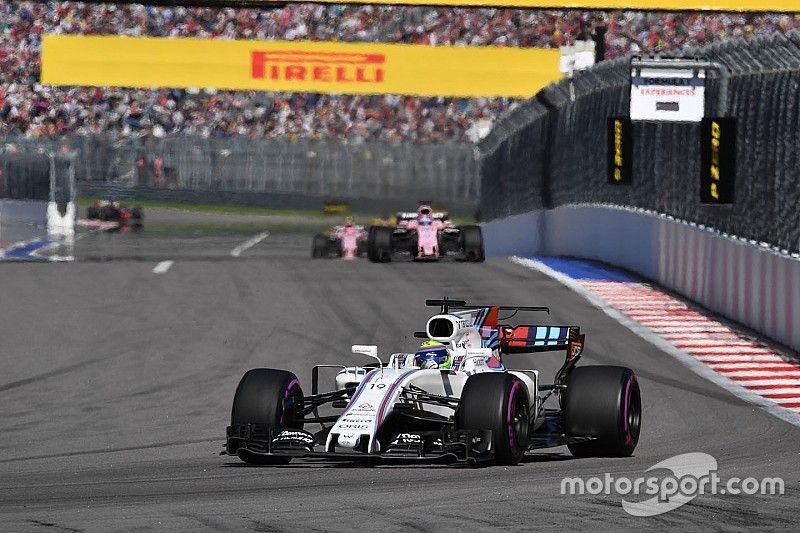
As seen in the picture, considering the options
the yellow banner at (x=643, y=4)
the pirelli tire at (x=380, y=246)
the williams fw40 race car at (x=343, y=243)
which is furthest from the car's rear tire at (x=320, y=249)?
the yellow banner at (x=643, y=4)

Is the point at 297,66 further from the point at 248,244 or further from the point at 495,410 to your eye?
the point at 495,410

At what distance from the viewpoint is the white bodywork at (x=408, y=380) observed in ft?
27.5

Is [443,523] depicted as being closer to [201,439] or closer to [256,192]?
[201,439]

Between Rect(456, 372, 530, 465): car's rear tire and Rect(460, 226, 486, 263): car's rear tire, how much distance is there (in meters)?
15.0

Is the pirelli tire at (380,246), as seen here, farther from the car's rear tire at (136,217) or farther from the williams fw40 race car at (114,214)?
the car's rear tire at (136,217)

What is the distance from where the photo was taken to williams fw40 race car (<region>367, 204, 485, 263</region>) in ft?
77.7

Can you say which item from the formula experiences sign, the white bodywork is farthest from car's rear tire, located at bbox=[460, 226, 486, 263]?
the white bodywork

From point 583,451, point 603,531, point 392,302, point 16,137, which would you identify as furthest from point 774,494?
point 16,137

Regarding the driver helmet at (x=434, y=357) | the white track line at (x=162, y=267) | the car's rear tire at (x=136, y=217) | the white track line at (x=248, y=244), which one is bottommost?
the white track line at (x=248, y=244)

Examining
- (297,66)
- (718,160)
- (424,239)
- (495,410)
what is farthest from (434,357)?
(297,66)

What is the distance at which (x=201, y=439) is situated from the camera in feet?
34.9

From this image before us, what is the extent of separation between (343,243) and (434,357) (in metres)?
17.6

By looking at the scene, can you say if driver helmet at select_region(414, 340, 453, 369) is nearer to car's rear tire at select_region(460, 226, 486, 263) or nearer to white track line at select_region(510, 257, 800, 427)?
white track line at select_region(510, 257, 800, 427)

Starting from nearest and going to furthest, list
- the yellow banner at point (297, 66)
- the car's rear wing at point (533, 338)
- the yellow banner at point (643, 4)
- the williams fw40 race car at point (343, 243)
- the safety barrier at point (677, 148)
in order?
the car's rear wing at point (533, 338)
the safety barrier at point (677, 148)
the yellow banner at point (643, 4)
the williams fw40 race car at point (343, 243)
the yellow banner at point (297, 66)
